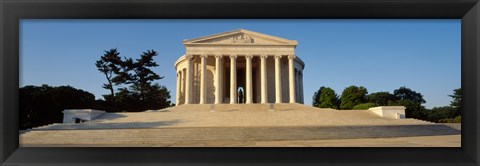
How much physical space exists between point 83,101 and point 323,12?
50.8 m

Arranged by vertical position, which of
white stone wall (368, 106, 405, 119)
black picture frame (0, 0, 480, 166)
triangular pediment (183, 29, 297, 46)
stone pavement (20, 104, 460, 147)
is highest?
triangular pediment (183, 29, 297, 46)

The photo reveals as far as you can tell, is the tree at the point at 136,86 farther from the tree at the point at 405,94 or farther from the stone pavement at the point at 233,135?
the tree at the point at 405,94

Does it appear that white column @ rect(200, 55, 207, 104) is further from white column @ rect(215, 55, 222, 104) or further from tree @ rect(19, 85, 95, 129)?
tree @ rect(19, 85, 95, 129)

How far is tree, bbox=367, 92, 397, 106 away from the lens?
78.0 metres

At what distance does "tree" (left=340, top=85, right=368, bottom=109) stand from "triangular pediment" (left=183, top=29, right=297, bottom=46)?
2397 cm

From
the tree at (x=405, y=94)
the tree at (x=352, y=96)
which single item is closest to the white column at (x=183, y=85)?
the tree at (x=352, y=96)

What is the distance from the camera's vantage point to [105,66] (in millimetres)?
63312

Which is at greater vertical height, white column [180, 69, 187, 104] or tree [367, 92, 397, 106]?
white column [180, 69, 187, 104]

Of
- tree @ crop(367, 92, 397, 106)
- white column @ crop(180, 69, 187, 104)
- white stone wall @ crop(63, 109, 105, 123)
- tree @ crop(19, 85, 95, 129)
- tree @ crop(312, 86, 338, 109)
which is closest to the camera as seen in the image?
white stone wall @ crop(63, 109, 105, 123)

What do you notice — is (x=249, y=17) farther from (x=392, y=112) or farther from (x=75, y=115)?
(x=392, y=112)

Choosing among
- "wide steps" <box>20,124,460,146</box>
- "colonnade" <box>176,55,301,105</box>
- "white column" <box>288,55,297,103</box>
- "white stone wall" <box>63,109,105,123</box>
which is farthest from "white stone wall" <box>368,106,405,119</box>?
"white stone wall" <box>63,109,105,123</box>

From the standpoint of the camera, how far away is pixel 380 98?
3130 inches

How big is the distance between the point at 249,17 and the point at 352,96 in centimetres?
6921

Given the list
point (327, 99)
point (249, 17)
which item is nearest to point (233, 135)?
point (249, 17)
